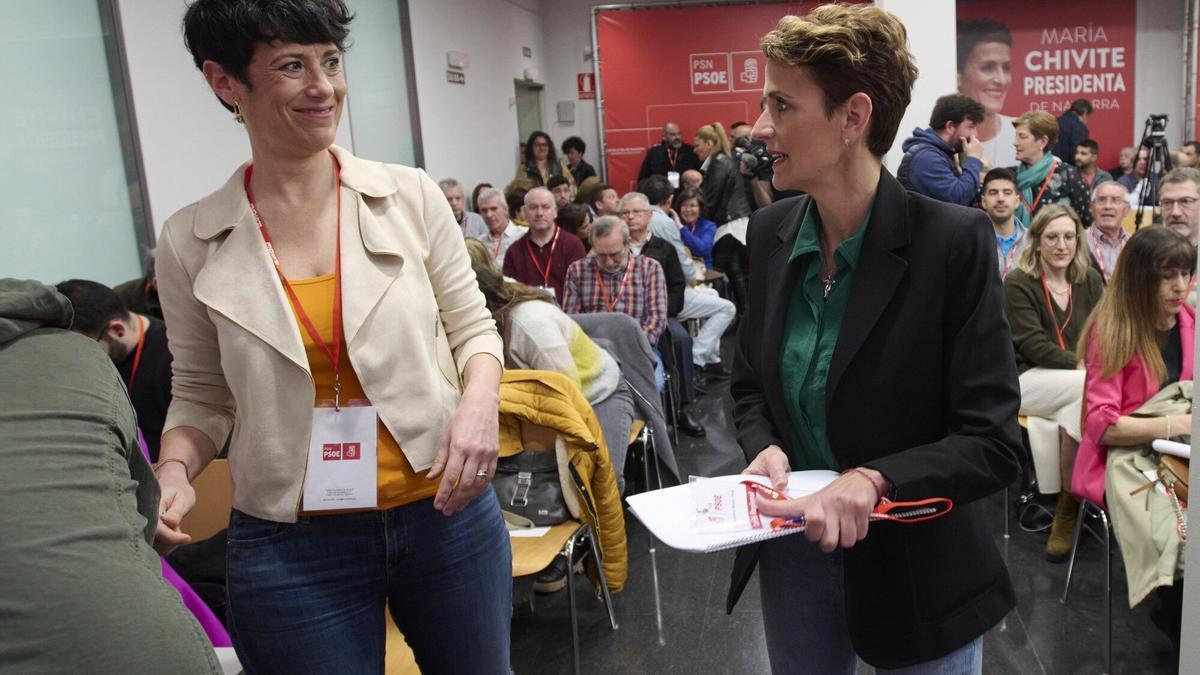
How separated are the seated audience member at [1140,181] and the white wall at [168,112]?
6166 millimetres

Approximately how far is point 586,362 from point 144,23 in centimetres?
270

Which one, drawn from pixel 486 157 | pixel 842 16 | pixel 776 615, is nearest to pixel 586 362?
pixel 776 615

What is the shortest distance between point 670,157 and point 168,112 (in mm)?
8011

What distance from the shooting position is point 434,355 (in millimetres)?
1419

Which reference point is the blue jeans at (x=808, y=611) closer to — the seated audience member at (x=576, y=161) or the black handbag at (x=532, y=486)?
the black handbag at (x=532, y=486)

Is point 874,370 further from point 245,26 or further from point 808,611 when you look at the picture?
point 245,26

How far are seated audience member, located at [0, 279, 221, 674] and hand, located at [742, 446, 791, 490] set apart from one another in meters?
0.76

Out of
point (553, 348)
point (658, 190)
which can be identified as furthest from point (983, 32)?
point (553, 348)

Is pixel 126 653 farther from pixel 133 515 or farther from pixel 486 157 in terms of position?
pixel 486 157

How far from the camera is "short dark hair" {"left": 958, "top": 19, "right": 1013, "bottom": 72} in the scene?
13.1 m

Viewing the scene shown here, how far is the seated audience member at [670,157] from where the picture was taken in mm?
11758

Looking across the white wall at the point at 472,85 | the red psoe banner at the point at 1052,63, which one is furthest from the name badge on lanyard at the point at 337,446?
the red psoe banner at the point at 1052,63

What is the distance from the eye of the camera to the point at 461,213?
7145 mm

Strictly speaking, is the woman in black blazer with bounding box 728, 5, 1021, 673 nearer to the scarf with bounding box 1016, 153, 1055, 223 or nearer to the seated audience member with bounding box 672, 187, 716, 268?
the scarf with bounding box 1016, 153, 1055, 223
